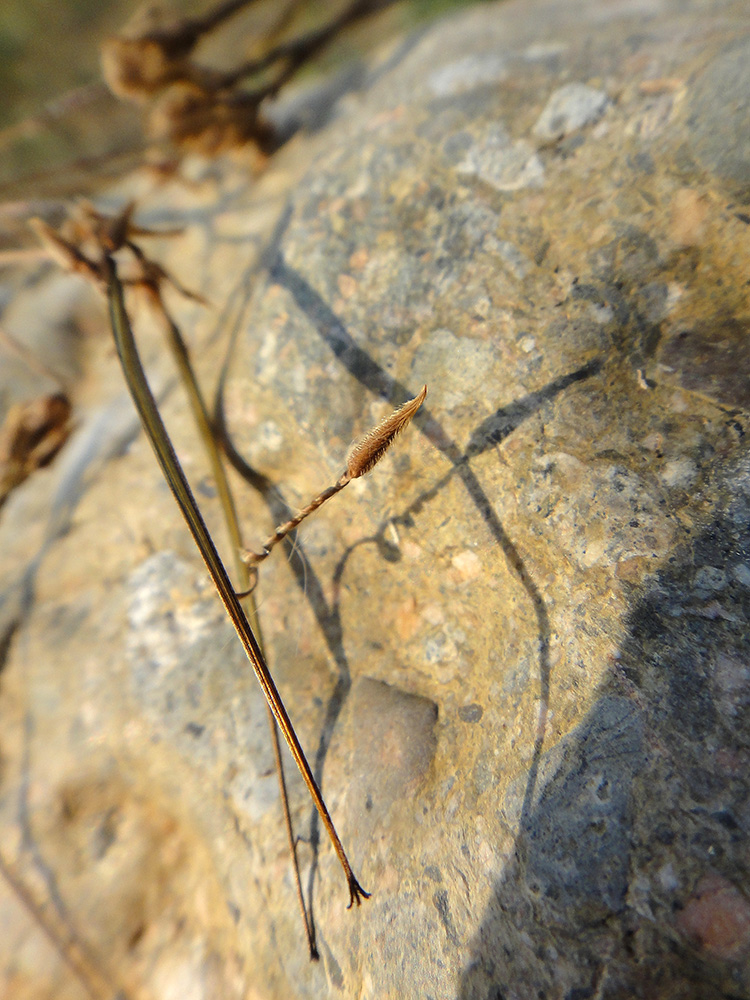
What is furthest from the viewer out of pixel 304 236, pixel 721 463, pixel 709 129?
pixel 304 236

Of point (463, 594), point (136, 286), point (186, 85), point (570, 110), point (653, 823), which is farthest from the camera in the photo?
point (186, 85)

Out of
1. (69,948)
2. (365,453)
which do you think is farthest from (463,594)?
(69,948)

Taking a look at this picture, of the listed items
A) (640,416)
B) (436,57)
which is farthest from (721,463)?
(436,57)

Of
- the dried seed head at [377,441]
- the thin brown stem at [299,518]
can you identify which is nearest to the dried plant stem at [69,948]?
the thin brown stem at [299,518]

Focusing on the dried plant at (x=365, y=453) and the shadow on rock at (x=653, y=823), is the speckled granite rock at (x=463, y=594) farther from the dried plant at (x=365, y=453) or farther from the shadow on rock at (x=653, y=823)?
the dried plant at (x=365, y=453)

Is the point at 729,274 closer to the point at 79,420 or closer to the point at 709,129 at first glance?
the point at 709,129

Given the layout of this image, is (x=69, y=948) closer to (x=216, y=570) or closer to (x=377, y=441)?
(x=216, y=570)

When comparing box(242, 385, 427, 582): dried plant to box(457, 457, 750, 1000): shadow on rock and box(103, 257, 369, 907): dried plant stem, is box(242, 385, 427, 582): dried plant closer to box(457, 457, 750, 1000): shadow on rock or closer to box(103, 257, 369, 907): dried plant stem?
box(103, 257, 369, 907): dried plant stem
